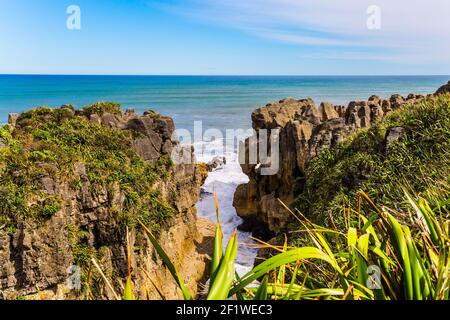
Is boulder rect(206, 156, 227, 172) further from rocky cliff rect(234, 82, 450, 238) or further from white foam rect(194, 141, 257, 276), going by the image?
rocky cliff rect(234, 82, 450, 238)

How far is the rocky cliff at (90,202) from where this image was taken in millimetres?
9586

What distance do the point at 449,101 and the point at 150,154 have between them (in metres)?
11.2

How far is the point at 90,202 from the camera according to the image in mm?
11398

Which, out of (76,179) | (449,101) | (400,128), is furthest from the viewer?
(76,179)

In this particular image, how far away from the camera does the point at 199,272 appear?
48.1 feet

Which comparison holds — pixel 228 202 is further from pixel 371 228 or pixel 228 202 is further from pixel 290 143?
pixel 371 228

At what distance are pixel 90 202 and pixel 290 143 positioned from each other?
10.3m

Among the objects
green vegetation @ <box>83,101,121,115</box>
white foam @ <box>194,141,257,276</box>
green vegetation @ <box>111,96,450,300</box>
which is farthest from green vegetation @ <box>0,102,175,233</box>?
green vegetation @ <box>111,96,450,300</box>

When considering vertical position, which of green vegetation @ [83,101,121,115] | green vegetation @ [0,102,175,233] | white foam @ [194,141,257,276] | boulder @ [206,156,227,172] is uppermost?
green vegetation @ [83,101,121,115]

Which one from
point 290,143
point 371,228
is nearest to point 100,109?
point 290,143

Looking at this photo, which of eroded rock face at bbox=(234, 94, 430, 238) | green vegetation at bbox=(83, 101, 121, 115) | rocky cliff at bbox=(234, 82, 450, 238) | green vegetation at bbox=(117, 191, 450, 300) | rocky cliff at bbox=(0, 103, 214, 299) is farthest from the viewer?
green vegetation at bbox=(83, 101, 121, 115)

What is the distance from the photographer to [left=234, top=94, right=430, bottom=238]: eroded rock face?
15.8 metres

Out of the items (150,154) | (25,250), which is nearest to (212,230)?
(150,154)
